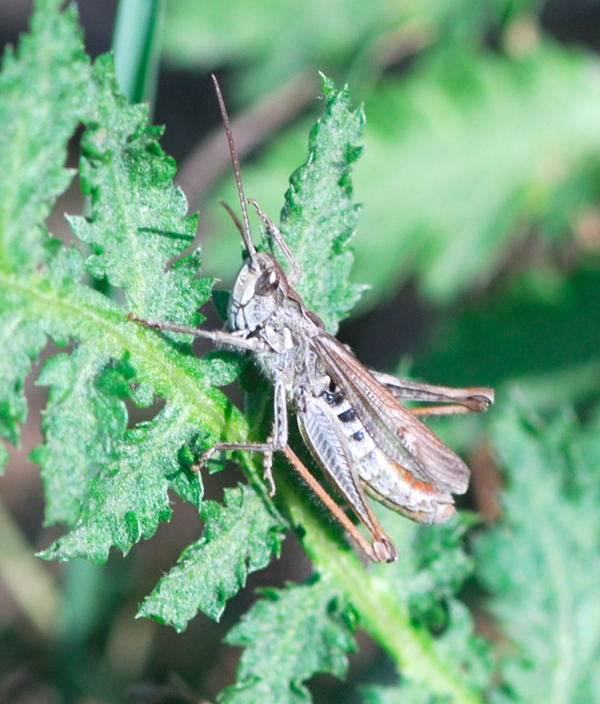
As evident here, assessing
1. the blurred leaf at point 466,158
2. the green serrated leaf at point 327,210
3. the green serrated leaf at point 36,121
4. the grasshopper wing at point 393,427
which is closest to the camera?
the green serrated leaf at point 36,121

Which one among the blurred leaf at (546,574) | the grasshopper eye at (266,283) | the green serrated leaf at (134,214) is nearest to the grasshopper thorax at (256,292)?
the grasshopper eye at (266,283)

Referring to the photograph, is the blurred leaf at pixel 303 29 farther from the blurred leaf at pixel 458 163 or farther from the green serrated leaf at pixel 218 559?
the green serrated leaf at pixel 218 559

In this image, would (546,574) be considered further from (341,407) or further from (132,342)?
(132,342)

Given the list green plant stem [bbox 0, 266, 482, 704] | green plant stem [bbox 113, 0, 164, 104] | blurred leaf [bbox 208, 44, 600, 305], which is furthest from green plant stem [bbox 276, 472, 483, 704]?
blurred leaf [bbox 208, 44, 600, 305]

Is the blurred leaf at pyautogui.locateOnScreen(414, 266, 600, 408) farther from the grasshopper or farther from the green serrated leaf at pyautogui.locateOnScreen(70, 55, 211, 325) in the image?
the green serrated leaf at pyautogui.locateOnScreen(70, 55, 211, 325)

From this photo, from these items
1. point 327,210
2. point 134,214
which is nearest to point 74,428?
point 134,214
